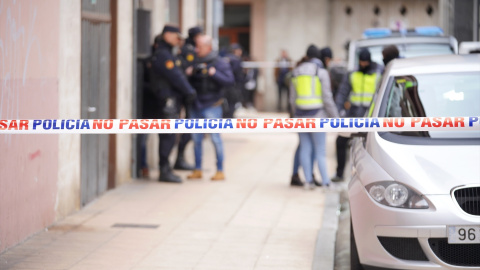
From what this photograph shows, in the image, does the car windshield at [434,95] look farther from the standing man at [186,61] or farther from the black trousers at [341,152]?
the standing man at [186,61]

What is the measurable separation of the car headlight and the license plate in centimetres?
24

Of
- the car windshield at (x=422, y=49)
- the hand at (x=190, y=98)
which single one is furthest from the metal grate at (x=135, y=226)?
the car windshield at (x=422, y=49)

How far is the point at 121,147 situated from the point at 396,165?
6.01m

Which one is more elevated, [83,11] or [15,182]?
[83,11]

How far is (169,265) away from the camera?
7.45 metres

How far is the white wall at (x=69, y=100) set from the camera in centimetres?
915

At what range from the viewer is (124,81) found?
11898mm

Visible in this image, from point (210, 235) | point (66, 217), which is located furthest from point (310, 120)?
point (66, 217)

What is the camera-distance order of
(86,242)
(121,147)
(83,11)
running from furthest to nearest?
1. (121,147)
2. (83,11)
3. (86,242)

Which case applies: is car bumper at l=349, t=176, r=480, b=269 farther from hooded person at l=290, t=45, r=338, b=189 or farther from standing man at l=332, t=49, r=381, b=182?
standing man at l=332, t=49, r=381, b=182

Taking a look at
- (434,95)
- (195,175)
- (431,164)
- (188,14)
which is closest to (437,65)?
(434,95)

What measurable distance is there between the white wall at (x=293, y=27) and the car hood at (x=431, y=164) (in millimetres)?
23713

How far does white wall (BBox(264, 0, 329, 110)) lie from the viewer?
30234 mm

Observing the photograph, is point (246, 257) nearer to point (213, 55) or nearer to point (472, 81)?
point (472, 81)
